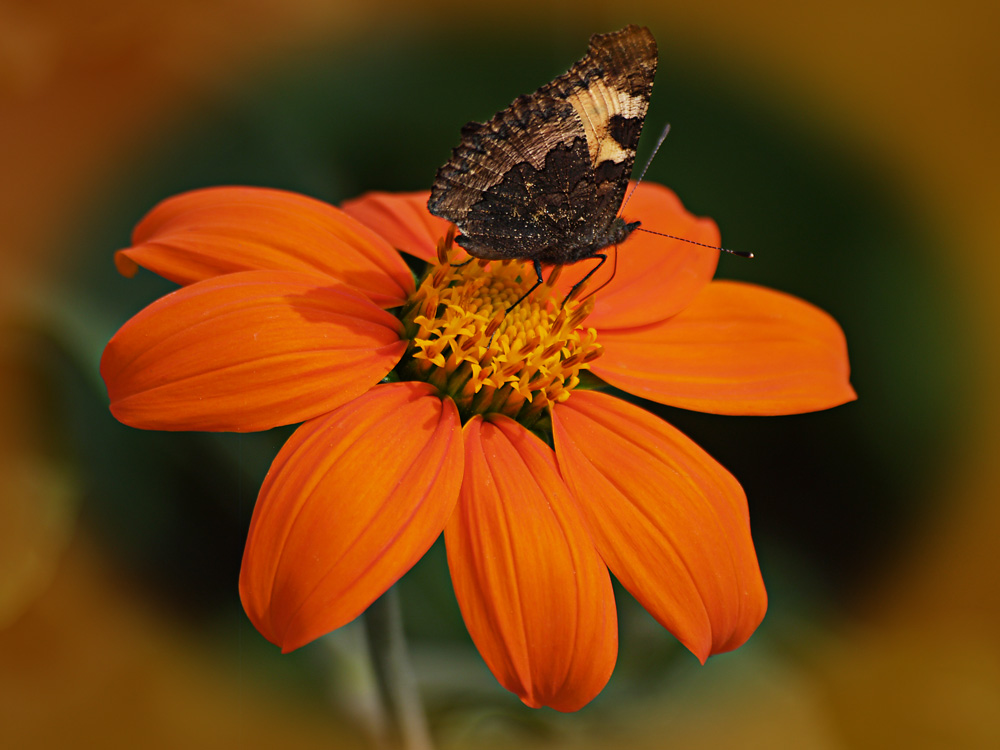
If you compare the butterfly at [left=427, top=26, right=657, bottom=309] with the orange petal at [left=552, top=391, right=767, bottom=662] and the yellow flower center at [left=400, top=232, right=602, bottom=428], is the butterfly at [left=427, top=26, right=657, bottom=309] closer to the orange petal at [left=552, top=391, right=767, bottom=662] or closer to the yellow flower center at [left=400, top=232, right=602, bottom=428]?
the yellow flower center at [left=400, top=232, right=602, bottom=428]

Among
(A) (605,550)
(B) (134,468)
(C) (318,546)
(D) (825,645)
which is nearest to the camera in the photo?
(C) (318,546)

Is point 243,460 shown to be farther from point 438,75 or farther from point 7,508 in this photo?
point 438,75

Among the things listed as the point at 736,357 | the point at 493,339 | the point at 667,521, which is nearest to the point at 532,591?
the point at 667,521

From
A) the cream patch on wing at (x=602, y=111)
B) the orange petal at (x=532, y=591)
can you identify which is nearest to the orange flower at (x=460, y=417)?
the orange petal at (x=532, y=591)

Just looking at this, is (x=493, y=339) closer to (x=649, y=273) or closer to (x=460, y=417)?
(x=460, y=417)

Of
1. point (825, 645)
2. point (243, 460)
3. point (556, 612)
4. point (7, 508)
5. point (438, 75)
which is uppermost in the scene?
point (438, 75)

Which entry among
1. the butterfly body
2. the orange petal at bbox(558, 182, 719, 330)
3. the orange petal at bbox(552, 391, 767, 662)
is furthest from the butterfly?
the orange petal at bbox(552, 391, 767, 662)

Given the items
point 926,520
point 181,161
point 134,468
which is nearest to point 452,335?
point 134,468
